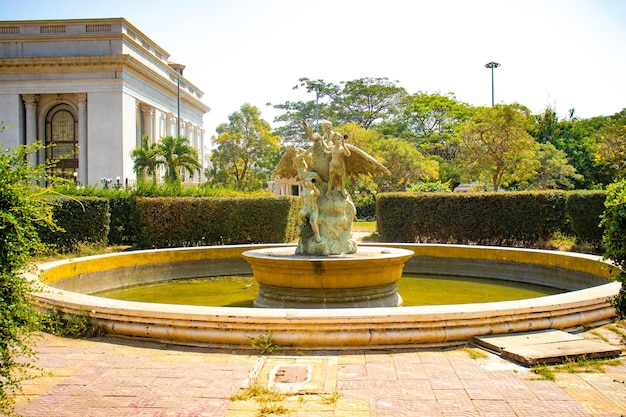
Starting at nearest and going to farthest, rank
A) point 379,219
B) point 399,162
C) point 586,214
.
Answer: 1. point 586,214
2. point 379,219
3. point 399,162

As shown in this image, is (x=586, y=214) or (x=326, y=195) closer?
(x=326, y=195)

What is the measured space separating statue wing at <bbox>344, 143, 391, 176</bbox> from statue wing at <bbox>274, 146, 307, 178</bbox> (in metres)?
1.11

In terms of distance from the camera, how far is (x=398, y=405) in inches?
182

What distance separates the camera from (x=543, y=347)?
5.99 meters

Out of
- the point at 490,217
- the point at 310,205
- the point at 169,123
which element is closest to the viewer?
the point at 310,205

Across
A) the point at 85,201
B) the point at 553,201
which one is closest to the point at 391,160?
the point at 553,201

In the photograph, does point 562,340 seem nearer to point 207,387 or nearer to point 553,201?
point 207,387

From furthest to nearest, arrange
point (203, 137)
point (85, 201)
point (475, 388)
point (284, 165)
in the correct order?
point (203, 137)
point (85, 201)
point (284, 165)
point (475, 388)

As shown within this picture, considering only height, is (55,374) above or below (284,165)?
below

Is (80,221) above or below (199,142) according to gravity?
below

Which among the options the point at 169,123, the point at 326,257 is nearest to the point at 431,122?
the point at 169,123

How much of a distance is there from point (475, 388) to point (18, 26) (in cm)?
4713

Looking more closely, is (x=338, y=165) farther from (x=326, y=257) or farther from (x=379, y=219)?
(x=379, y=219)

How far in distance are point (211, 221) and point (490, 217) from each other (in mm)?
10555
